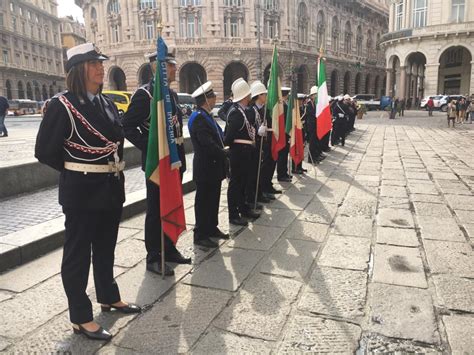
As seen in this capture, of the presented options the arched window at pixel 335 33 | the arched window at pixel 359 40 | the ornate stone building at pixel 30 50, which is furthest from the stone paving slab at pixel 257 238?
the ornate stone building at pixel 30 50

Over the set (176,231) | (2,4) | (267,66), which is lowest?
(176,231)

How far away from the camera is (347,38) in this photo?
52.2 metres

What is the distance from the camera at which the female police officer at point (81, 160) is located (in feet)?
8.42

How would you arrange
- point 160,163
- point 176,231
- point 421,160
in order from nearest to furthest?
point 160,163 → point 176,231 → point 421,160

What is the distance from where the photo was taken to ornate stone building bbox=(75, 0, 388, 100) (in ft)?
122

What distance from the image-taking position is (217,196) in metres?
4.52

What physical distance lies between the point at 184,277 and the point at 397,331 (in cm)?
177

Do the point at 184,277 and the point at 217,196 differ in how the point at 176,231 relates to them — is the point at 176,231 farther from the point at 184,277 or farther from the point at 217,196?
the point at 217,196

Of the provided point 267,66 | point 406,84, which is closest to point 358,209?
point 267,66

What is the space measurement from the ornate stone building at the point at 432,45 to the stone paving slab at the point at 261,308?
38.8 m

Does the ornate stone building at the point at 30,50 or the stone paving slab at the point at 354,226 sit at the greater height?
the ornate stone building at the point at 30,50

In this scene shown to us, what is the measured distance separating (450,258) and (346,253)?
980mm

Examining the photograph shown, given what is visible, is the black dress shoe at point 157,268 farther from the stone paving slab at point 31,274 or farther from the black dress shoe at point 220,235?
the black dress shoe at point 220,235

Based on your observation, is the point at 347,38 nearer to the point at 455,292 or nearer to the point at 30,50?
the point at 30,50
